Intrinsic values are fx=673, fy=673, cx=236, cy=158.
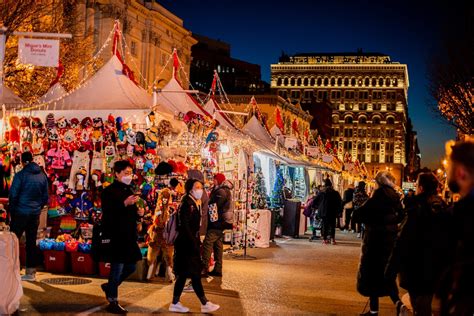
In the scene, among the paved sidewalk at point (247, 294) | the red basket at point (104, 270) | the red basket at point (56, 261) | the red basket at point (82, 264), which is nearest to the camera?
the paved sidewalk at point (247, 294)

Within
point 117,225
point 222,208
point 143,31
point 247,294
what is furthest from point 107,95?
point 143,31

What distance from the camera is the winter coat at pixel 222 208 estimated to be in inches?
451

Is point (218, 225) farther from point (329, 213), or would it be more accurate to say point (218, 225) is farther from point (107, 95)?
point (329, 213)

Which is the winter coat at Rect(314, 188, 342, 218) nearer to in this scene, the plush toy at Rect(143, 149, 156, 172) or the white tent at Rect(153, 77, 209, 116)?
the white tent at Rect(153, 77, 209, 116)

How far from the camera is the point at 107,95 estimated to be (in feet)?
45.2

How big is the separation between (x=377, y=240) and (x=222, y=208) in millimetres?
3852

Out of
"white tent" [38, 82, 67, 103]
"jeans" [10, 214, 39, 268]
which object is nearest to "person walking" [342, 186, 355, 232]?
"white tent" [38, 82, 67, 103]

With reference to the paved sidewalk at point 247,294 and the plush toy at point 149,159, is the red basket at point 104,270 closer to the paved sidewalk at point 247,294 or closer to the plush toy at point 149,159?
the paved sidewalk at point 247,294

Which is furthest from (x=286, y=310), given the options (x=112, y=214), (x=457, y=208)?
(x=457, y=208)

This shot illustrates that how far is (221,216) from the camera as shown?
451 inches

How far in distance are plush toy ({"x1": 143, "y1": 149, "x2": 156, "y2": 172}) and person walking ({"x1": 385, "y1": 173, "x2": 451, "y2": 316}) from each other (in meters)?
7.14

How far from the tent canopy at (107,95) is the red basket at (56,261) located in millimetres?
3314

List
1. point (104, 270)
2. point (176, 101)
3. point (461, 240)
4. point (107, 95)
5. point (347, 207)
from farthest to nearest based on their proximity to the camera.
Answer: point (347, 207), point (176, 101), point (107, 95), point (104, 270), point (461, 240)

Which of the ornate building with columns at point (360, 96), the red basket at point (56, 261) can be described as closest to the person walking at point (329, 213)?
the red basket at point (56, 261)
